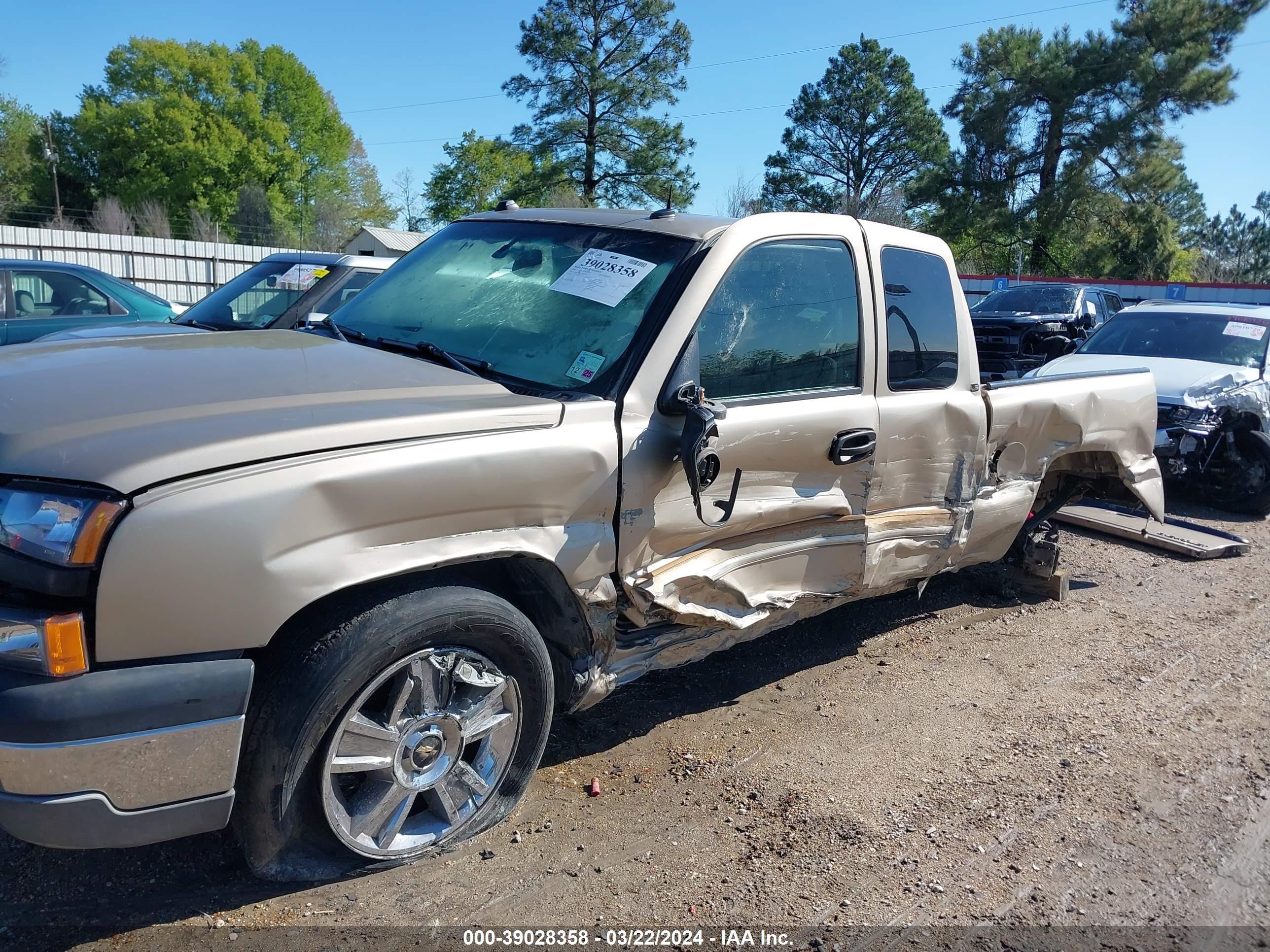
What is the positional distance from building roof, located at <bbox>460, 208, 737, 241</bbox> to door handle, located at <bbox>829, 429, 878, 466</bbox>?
0.90m

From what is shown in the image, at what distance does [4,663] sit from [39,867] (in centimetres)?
97

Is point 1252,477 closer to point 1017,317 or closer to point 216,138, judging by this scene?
point 1017,317

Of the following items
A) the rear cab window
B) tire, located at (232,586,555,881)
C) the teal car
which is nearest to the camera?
tire, located at (232,586,555,881)

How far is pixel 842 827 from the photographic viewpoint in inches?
127

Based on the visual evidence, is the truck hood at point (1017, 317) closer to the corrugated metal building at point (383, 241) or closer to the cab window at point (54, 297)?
the cab window at point (54, 297)

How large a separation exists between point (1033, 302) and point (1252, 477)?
826 centimetres

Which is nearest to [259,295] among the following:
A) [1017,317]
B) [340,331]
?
[340,331]

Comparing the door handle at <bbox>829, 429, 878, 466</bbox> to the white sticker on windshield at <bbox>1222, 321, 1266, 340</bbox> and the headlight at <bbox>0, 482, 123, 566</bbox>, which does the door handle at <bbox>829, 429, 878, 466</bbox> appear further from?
the white sticker on windshield at <bbox>1222, 321, 1266, 340</bbox>

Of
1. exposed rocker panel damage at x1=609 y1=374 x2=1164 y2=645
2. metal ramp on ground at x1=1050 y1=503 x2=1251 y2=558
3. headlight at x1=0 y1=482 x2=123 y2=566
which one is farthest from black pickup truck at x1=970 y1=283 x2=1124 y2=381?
headlight at x1=0 y1=482 x2=123 y2=566

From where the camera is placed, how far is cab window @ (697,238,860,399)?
3359 mm

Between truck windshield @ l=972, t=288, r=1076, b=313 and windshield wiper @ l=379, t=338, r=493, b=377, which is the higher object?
truck windshield @ l=972, t=288, r=1076, b=313

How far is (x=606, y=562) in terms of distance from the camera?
300cm

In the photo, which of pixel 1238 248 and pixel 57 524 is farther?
pixel 1238 248

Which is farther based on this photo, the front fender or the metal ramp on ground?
the metal ramp on ground
